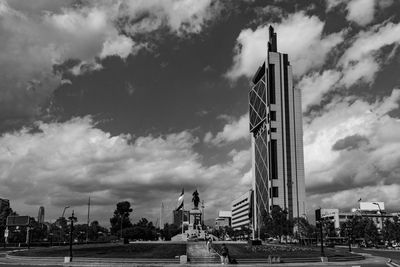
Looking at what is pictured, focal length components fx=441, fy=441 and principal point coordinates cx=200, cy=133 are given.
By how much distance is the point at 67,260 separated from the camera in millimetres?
50250

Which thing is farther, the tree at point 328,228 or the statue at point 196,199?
the tree at point 328,228

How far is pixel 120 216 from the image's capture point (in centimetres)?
16638

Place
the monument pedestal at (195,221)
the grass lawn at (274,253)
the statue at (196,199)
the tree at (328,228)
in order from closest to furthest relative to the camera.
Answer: the grass lawn at (274,253) → the monument pedestal at (195,221) → the statue at (196,199) → the tree at (328,228)

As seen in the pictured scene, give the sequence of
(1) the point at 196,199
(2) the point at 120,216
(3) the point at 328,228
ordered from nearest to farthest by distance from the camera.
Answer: (1) the point at 196,199, (2) the point at 120,216, (3) the point at 328,228

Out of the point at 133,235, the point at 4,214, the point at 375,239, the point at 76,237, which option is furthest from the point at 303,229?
the point at 4,214

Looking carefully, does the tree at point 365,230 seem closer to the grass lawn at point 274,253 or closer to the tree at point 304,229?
the tree at point 304,229

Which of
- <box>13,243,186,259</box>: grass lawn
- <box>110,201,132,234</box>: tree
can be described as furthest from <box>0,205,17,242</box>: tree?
<box>13,243,186,259</box>: grass lawn

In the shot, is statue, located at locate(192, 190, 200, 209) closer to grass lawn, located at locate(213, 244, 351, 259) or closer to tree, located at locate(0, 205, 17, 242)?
grass lawn, located at locate(213, 244, 351, 259)

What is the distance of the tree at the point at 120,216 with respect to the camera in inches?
Result: 6526

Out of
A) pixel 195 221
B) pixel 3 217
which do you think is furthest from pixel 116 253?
pixel 3 217

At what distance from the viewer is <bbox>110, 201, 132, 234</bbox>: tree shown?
544 ft

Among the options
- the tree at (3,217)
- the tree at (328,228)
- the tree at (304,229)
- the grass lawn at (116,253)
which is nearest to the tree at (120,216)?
the tree at (3,217)

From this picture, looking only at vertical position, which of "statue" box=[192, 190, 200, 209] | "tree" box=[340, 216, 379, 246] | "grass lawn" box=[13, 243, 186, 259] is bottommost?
"grass lawn" box=[13, 243, 186, 259]

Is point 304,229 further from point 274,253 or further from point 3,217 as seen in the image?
point 274,253
